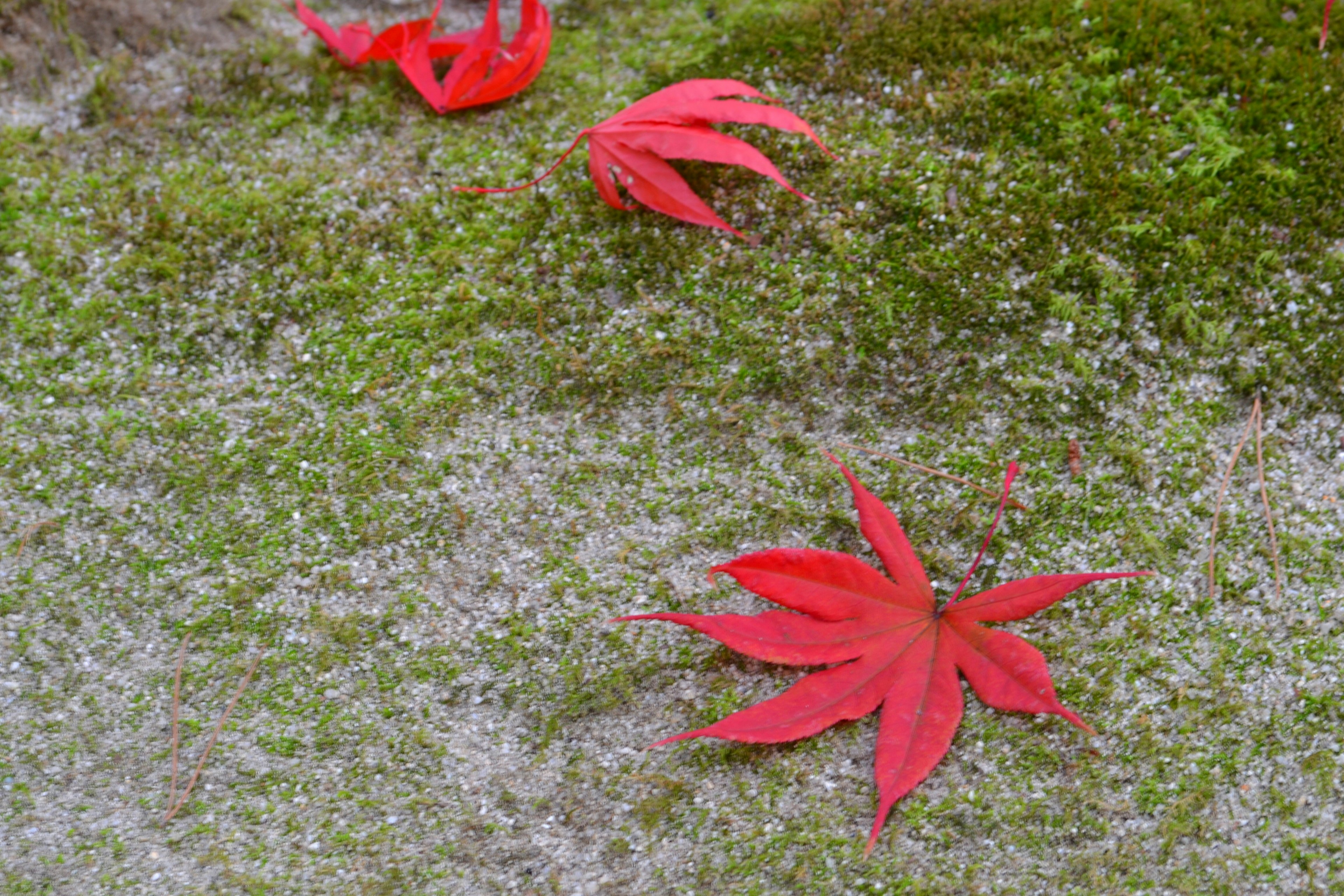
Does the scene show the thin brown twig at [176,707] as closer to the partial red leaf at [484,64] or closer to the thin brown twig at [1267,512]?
the partial red leaf at [484,64]

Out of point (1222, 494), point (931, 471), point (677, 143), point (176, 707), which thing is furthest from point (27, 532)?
point (1222, 494)

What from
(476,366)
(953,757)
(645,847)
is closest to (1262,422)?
(953,757)

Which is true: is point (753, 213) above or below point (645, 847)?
above

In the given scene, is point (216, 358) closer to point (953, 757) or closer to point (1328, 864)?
point (953, 757)

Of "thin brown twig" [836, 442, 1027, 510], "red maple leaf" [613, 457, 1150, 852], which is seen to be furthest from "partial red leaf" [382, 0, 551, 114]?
"red maple leaf" [613, 457, 1150, 852]

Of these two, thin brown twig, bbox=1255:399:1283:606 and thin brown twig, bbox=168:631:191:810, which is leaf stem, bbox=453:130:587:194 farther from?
thin brown twig, bbox=1255:399:1283:606
